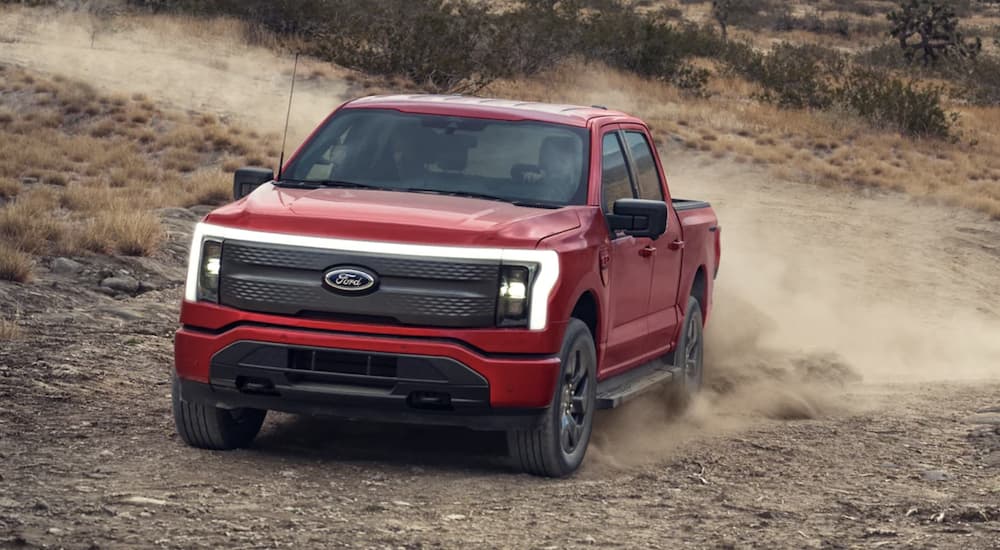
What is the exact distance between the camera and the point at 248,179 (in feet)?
26.0

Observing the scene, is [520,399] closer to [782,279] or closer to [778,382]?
[778,382]

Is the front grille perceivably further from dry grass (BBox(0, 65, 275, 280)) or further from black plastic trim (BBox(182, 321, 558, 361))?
dry grass (BBox(0, 65, 275, 280))

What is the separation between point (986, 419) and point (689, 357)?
1.85 metres

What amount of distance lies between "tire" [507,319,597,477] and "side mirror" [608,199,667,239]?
1.92ft

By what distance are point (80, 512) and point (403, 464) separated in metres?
1.83

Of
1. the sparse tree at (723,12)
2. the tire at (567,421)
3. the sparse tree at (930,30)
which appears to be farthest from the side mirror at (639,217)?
the sparse tree at (723,12)

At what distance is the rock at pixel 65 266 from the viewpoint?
13414mm

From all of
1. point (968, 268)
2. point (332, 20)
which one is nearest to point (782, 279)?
point (968, 268)

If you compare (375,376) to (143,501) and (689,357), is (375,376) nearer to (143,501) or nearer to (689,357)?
(143,501)

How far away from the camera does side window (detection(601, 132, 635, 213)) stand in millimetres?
8055

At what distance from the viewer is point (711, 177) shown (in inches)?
1025

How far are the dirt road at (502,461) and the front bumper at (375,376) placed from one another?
1.06 feet

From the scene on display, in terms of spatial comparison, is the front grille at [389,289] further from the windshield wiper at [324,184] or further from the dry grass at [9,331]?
the dry grass at [9,331]

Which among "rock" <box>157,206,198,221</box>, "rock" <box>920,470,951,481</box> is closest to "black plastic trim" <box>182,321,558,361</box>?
"rock" <box>920,470,951,481</box>
